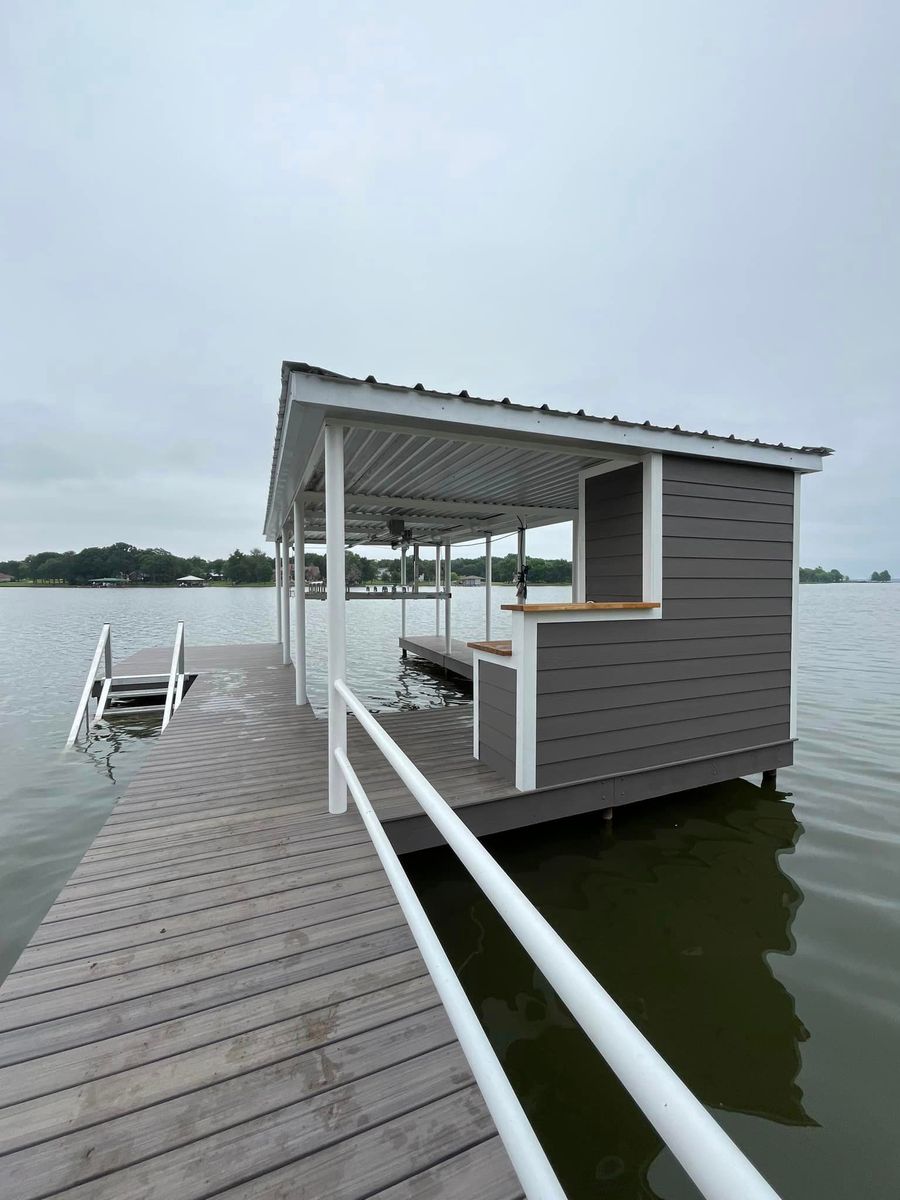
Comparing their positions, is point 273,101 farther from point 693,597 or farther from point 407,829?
point 407,829

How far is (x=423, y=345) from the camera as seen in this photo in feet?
54.6

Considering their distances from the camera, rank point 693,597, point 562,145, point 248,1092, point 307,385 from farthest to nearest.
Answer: point 562,145 → point 693,597 → point 307,385 → point 248,1092

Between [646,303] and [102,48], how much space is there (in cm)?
1221

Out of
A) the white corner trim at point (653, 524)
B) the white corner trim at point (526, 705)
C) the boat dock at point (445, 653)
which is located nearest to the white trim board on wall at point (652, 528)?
the white corner trim at point (653, 524)

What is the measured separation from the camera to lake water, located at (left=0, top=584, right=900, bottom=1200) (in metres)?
1.68

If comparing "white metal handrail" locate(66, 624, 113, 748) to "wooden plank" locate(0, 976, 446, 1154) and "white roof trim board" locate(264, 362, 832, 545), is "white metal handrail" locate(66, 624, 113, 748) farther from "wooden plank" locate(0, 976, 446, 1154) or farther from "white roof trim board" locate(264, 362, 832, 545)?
"wooden plank" locate(0, 976, 446, 1154)

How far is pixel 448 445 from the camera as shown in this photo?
3.86 m

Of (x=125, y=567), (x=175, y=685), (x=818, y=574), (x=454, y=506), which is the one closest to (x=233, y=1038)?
(x=454, y=506)

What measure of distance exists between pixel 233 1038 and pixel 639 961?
1.90 m

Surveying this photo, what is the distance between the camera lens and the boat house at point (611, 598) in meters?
3.08

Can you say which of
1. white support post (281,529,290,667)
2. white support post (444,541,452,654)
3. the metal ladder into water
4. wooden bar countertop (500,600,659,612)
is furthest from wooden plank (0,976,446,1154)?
white support post (444,541,452,654)

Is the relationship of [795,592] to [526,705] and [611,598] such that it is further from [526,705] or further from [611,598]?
[526,705]

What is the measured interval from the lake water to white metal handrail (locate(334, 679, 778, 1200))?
58.2 inches

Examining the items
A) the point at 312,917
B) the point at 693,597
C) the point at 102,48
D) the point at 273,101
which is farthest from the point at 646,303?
the point at 312,917
